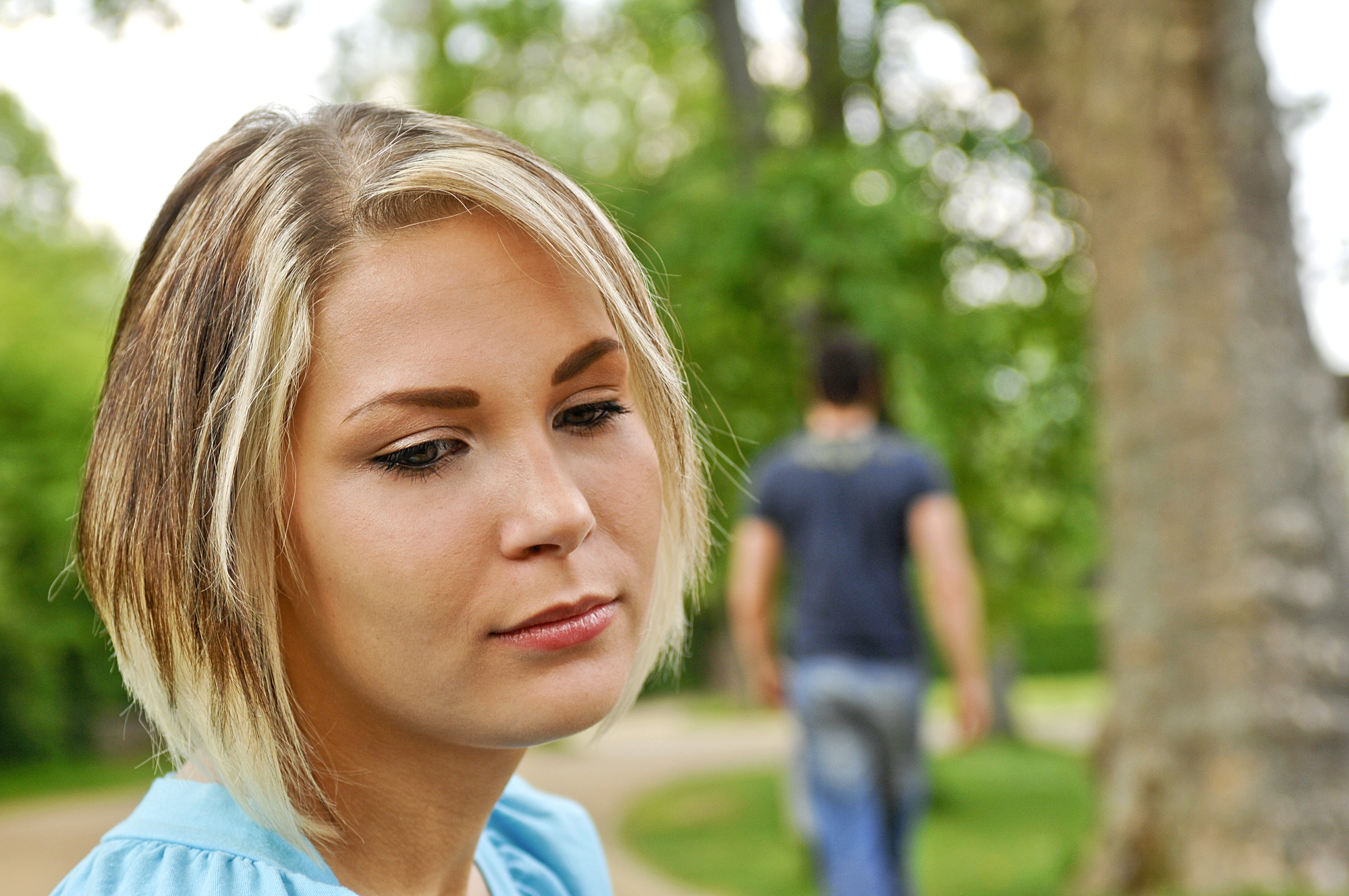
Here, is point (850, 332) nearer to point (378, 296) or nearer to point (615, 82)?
point (378, 296)

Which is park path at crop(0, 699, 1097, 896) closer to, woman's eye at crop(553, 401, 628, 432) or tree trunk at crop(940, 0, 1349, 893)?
woman's eye at crop(553, 401, 628, 432)

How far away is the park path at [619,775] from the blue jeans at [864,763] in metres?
1.11

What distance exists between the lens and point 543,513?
0.99 metres

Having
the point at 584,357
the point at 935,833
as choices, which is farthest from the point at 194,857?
the point at 935,833

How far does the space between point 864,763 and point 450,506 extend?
3925 mm

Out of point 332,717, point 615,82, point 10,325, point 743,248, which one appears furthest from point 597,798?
point 615,82

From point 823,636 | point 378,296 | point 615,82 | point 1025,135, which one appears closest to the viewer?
point 378,296

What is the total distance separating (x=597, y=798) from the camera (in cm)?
1218

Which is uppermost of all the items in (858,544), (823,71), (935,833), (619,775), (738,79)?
(738,79)

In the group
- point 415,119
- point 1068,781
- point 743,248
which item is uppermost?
point 743,248

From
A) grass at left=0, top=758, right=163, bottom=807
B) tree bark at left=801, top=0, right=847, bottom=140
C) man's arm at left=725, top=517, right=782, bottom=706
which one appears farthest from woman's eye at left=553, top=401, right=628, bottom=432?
grass at left=0, top=758, right=163, bottom=807

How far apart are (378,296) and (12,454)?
46.3 feet

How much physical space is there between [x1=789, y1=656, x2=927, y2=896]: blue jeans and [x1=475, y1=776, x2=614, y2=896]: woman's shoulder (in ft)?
10.8

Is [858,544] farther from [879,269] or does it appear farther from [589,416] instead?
[879,269]
